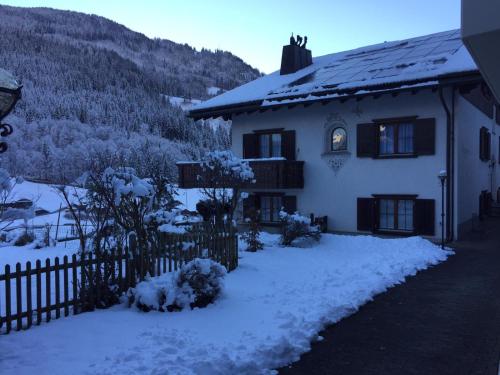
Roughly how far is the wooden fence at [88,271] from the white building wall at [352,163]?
26.4ft

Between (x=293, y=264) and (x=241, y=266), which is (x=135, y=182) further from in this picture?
(x=293, y=264)

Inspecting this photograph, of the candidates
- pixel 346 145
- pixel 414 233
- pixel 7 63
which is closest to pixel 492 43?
pixel 414 233

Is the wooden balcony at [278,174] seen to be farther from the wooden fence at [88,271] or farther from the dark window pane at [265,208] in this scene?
the wooden fence at [88,271]

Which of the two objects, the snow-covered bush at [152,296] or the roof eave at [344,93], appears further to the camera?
the roof eave at [344,93]

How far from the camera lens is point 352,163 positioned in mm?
16844

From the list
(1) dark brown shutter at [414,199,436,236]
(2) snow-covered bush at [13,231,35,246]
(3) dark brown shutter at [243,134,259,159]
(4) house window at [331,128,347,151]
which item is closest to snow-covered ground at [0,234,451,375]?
(1) dark brown shutter at [414,199,436,236]

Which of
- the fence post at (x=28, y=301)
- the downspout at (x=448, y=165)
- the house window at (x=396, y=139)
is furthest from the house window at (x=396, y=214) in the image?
the fence post at (x=28, y=301)

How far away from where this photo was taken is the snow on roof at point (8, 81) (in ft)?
13.5

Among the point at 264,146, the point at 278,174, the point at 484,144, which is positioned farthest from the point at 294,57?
the point at 484,144

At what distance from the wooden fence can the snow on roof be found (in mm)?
2445

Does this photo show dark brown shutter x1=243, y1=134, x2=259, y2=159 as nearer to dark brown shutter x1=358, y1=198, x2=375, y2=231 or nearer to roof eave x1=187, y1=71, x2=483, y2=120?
roof eave x1=187, y1=71, x2=483, y2=120

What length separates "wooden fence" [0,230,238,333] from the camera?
19.3 feet

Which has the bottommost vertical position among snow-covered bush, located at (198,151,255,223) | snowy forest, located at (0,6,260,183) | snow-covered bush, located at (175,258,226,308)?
snow-covered bush, located at (175,258,226,308)

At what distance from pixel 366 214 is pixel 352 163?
1.91m
